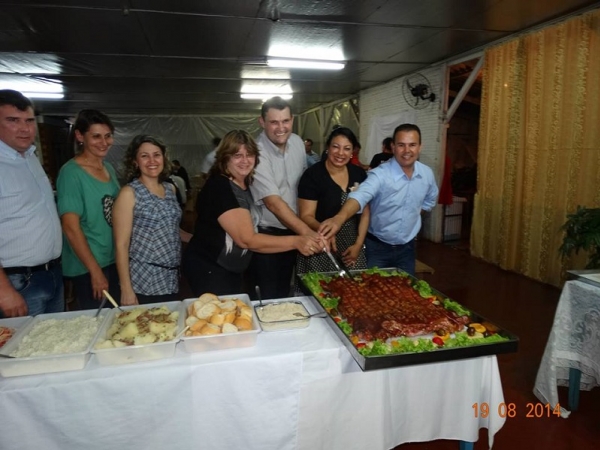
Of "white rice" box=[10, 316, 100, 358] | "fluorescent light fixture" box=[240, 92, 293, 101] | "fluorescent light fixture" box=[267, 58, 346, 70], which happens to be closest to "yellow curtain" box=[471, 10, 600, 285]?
"fluorescent light fixture" box=[267, 58, 346, 70]

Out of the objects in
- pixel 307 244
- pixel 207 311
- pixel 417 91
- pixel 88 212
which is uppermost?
pixel 417 91

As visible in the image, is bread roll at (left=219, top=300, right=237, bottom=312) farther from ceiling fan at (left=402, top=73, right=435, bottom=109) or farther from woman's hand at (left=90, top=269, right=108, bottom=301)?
ceiling fan at (left=402, top=73, right=435, bottom=109)

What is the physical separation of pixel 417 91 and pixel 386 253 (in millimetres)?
4997

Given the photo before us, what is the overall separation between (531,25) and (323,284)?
4.39 meters

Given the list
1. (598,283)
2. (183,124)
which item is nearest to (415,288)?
→ (598,283)

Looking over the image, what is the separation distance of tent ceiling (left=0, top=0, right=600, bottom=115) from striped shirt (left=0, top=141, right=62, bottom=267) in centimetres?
252

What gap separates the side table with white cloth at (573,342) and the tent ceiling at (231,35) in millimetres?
3085

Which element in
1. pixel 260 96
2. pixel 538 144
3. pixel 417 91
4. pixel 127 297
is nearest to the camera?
pixel 127 297

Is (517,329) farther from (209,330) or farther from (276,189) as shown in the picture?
(209,330)

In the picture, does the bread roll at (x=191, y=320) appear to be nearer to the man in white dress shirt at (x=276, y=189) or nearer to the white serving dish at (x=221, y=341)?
the white serving dish at (x=221, y=341)

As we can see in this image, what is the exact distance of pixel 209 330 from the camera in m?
1.41

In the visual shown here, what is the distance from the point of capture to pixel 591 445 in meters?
2.09

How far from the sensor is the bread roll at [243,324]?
1452 millimetres

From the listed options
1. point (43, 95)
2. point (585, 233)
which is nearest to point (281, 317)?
point (585, 233)
